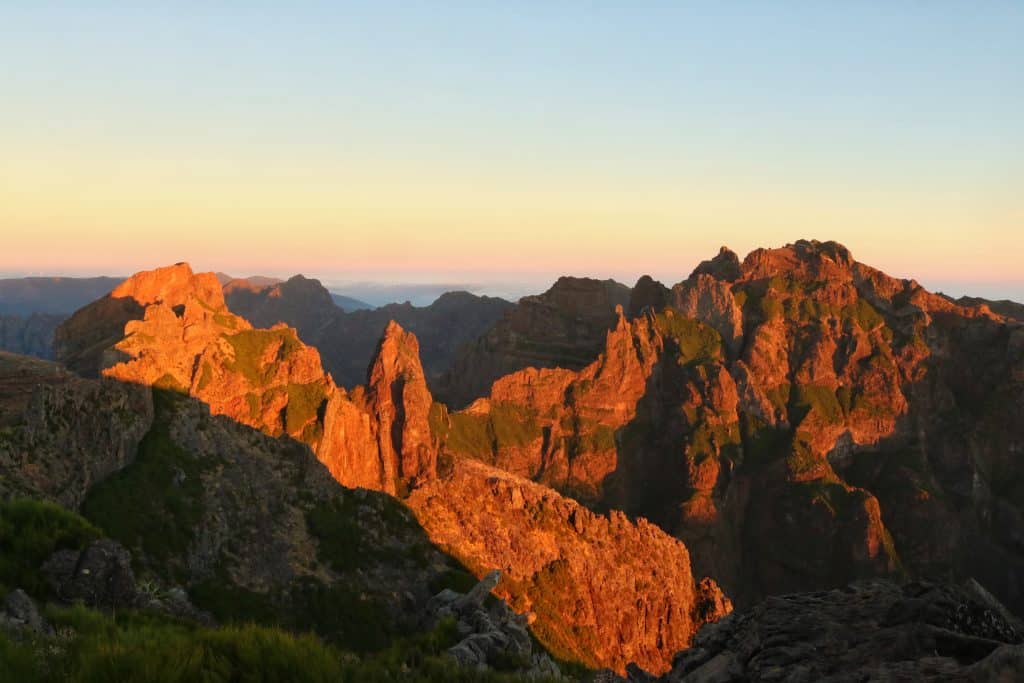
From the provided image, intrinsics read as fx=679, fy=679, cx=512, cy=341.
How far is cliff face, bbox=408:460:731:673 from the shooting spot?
7300 cm

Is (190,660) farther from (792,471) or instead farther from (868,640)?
(792,471)

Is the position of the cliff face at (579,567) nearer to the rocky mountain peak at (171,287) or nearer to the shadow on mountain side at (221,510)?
the shadow on mountain side at (221,510)

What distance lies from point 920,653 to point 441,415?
163 meters

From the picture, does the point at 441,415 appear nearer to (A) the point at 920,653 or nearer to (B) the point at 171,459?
(B) the point at 171,459

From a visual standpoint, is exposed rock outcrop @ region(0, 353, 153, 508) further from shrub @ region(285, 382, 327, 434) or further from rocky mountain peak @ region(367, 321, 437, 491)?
rocky mountain peak @ region(367, 321, 437, 491)

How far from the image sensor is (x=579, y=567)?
85.1 meters

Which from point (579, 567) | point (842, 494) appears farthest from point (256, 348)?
point (842, 494)

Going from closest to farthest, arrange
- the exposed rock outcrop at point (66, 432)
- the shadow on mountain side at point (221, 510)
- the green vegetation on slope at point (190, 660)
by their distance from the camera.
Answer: the green vegetation on slope at point (190, 660), the exposed rock outcrop at point (66, 432), the shadow on mountain side at point (221, 510)

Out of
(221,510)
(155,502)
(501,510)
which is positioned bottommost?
(501,510)

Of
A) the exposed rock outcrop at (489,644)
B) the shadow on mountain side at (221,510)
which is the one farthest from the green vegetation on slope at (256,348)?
the exposed rock outcrop at (489,644)

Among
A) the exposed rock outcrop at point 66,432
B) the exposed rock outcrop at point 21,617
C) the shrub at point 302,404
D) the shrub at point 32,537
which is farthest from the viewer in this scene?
the shrub at point 302,404

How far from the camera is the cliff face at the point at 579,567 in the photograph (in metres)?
73.0

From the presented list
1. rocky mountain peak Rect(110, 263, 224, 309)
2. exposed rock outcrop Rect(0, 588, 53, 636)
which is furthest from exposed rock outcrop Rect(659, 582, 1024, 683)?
rocky mountain peak Rect(110, 263, 224, 309)

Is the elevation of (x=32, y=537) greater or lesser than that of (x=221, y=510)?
greater
